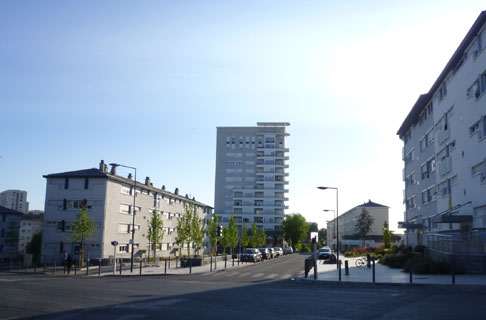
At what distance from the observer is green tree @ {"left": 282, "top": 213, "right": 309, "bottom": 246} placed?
10675 cm

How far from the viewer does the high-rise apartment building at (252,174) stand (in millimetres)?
113312

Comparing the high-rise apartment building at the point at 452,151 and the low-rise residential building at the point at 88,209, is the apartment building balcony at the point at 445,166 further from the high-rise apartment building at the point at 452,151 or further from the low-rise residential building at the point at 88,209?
the low-rise residential building at the point at 88,209

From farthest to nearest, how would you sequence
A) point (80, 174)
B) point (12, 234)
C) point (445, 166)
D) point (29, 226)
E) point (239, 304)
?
point (29, 226) → point (12, 234) → point (80, 174) → point (445, 166) → point (239, 304)

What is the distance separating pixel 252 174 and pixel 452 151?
82.8 meters

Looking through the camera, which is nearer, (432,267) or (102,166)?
(432,267)

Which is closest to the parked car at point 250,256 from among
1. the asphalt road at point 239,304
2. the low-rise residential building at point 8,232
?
the asphalt road at point 239,304

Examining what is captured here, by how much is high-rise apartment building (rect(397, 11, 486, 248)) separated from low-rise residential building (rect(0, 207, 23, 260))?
57.5 metres

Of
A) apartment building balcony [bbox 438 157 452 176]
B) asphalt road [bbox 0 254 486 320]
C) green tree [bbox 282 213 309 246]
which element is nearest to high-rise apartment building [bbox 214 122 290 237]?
green tree [bbox 282 213 309 246]

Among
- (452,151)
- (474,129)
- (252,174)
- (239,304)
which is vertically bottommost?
(239,304)

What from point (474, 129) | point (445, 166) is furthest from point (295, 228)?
point (474, 129)

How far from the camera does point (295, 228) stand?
10669 cm

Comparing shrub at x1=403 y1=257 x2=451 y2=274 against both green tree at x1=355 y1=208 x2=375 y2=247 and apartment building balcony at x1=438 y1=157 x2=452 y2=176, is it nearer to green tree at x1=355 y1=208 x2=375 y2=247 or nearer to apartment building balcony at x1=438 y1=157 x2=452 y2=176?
apartment building balcony at x1=438 y1=157 x2=452 y2=176

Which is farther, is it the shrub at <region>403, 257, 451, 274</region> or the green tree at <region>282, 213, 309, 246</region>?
the green tree at <region>282, 213, 309, 246</region>

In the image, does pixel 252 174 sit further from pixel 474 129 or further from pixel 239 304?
pixel 239 304
